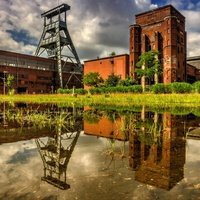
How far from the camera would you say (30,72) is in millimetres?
66062

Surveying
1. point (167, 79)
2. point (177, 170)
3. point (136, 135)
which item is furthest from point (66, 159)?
point (167, 79)

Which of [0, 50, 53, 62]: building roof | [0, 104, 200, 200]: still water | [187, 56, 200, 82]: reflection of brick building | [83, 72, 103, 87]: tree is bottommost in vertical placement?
[0, 104, 200, 200]: still water

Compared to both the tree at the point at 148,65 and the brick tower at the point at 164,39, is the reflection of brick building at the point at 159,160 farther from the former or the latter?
the brick tower at the point at 164,39

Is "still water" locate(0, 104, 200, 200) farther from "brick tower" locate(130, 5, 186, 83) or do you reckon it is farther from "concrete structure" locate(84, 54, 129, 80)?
"concrete structure" locate(84, 54, 129, 80)

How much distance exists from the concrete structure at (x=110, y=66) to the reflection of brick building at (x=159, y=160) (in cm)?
4755

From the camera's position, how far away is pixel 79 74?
77938 mm

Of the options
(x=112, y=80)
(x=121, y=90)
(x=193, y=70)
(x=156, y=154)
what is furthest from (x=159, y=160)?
(x=193, y=70)

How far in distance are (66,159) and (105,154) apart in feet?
3.02

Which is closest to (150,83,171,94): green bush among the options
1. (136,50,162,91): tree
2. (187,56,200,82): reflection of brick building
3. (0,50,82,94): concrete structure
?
(136,50,162,91): tree

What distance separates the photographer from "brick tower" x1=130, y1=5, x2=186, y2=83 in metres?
47.0

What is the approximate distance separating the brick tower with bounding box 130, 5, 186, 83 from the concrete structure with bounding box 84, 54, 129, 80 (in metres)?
2.54

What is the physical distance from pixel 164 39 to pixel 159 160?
46.5m

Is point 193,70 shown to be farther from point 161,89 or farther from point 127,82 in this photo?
point 161,89

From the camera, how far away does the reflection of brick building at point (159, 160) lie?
3727 mm
